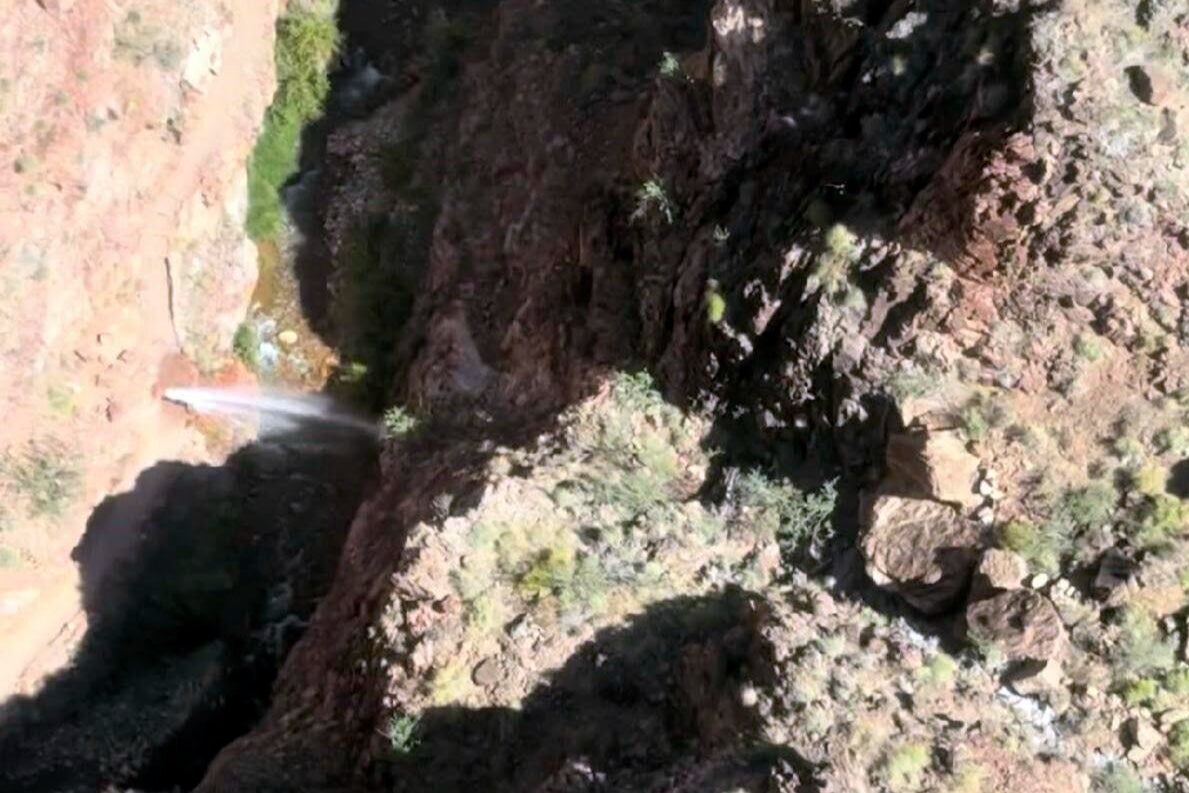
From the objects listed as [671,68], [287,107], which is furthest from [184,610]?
[671,68]

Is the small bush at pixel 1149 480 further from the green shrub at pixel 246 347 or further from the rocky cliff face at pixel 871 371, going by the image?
the green shrub at pixel 246 347

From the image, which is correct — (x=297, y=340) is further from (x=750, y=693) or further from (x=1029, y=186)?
(x=1029, y=186)

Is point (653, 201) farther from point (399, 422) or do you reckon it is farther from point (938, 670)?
point (938, 670)

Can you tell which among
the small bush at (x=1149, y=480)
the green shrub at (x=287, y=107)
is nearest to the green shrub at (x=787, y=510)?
the small bush at (x=1149, y=480)

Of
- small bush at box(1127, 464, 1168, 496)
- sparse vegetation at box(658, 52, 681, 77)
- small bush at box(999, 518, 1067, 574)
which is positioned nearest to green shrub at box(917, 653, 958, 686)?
small bush at box(999, 518, 1067, 574)

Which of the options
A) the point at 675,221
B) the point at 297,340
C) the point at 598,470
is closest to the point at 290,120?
the point at 297,340

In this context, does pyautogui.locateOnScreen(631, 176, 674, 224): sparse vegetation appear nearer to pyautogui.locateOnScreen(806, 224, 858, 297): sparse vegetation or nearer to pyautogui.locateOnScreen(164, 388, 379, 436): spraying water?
pyautogui.locateOnScreen(806, 224, 858, 297): sparse vegetation
